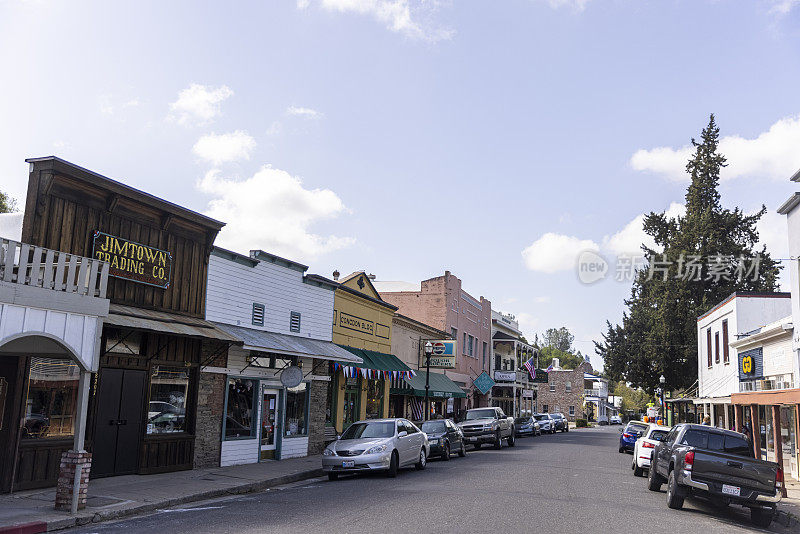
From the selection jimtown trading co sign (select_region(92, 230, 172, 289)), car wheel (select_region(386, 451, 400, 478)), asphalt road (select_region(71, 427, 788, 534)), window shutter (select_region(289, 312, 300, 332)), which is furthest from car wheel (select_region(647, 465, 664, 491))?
jimtown trading co sign (select_region(92, 230, 172, 289))

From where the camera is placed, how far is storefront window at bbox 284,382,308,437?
21.0 m

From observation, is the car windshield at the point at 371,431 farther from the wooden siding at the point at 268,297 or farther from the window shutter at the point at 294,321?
the window shutter at the point at 294,321

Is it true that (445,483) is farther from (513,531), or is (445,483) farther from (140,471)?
(140,471)

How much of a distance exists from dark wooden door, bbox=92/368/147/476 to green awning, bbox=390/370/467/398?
16.7 m

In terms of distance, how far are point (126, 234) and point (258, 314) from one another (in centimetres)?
560

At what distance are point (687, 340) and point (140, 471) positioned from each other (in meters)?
37.4

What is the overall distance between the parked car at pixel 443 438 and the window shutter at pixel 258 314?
6868mm

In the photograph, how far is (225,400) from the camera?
17906 mm

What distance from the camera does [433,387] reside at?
35.0 metres

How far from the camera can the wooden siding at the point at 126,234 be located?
1338 centimetres

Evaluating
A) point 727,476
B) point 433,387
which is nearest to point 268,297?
point 727,476

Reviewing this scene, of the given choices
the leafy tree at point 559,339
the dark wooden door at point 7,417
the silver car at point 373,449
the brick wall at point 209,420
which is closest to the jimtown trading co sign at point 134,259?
the brick wall at point 209,420

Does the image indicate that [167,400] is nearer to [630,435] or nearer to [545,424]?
[630,435]

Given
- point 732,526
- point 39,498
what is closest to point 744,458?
point 732,526
